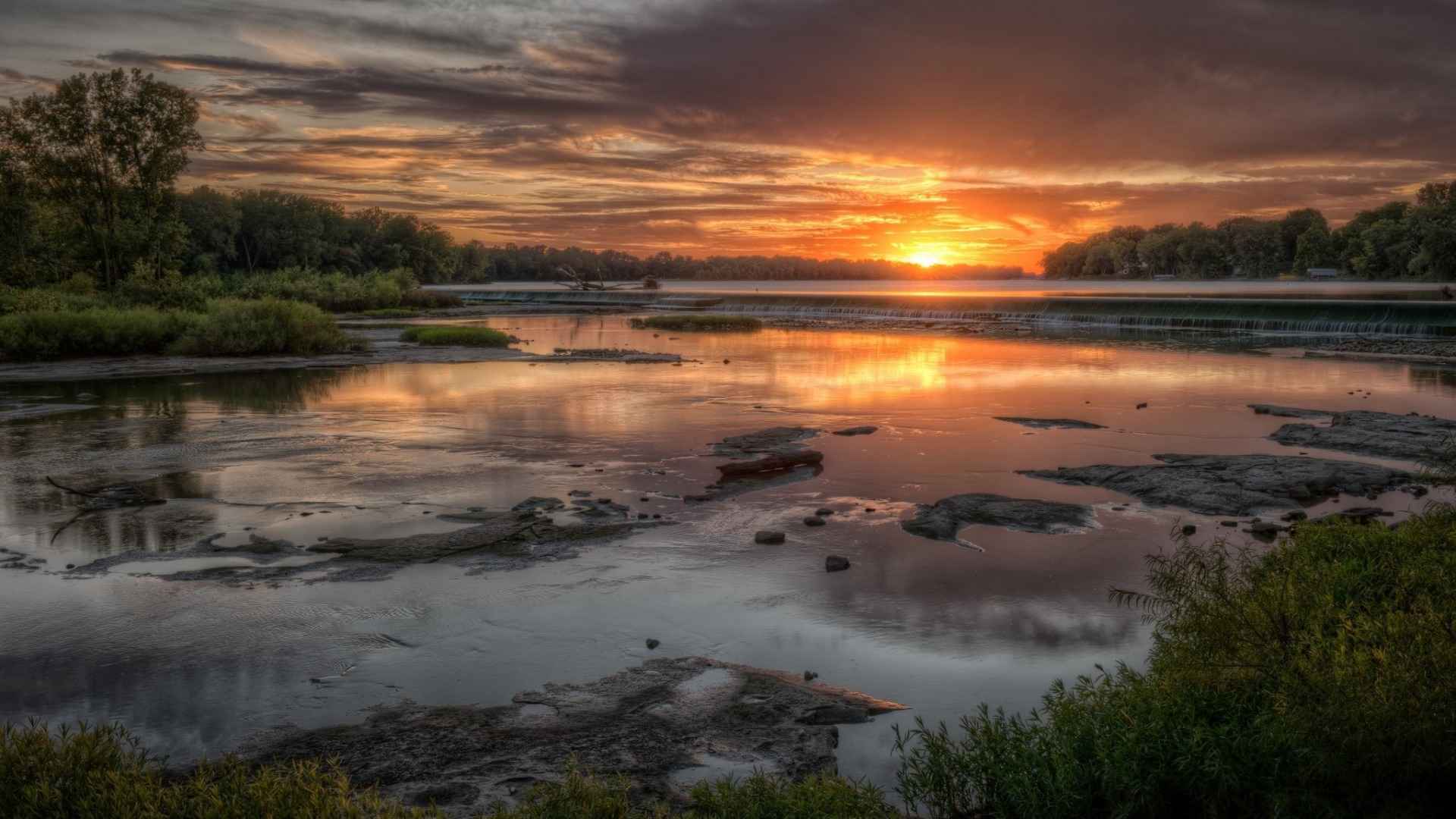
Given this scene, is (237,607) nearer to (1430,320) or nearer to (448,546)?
(448,546)

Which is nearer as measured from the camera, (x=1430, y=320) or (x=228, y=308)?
(x=228, y=308)

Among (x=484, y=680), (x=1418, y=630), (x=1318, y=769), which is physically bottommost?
(x=484, y=680)

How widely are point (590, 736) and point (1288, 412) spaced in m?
19.9

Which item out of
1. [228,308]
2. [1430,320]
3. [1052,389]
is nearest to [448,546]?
[1052,389]

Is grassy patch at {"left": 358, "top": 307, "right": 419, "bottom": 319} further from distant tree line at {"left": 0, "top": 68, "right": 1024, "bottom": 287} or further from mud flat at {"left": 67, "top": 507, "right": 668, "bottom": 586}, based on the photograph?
mud flat at {"left": 67, "top": 507, "right": 668, "bottom": 586}

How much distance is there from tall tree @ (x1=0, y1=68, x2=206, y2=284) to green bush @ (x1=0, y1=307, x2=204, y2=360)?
14.8 meters

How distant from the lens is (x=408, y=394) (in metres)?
25.5

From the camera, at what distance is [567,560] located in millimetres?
10516

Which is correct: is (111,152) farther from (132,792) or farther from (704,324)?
(132,792)

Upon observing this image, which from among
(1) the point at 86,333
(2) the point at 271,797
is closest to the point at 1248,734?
(2) the point at 271,797

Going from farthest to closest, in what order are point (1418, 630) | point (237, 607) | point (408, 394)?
point (408, 394) → point (237, 607) → point (1418, 630)

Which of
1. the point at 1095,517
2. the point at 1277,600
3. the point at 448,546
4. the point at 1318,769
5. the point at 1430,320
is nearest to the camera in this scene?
the point at 1318,769

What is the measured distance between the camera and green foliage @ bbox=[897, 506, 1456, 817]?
4.77 m

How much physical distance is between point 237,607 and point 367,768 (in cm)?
392
